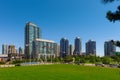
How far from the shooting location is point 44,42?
19300 centimetres

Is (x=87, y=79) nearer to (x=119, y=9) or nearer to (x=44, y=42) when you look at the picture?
(x=119, y=9)

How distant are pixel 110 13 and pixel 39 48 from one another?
189 metres

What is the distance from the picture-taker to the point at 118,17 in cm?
966

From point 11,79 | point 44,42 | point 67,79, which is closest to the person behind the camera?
point 11,79

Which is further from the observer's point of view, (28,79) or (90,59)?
(90,59)

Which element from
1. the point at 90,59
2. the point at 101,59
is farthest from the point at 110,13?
the point at 101,59

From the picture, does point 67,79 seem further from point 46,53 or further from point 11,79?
point 46,53

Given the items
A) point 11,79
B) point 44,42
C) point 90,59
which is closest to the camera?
point 11,79

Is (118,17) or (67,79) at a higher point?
(118,17)

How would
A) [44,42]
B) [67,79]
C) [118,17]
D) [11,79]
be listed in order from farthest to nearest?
[44,42], [67,79], [11,79], [118,17]

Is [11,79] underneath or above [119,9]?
underneath

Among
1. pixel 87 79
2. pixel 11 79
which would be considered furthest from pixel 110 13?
pixel 87 79

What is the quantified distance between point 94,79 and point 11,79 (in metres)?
11.4

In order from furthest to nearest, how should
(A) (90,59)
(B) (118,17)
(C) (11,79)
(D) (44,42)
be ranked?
(D) (44,42) < (A) (90,59) < (C) (11,79) < (B) (118,17)
